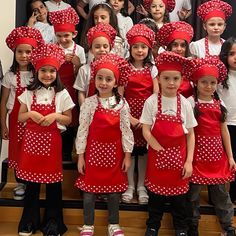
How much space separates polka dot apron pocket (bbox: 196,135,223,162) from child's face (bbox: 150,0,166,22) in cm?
117

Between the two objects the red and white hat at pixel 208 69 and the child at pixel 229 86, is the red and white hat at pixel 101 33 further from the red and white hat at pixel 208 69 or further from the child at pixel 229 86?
the child at pixel 229 86

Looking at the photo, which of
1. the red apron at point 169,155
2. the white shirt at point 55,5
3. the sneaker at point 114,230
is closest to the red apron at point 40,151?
the sneaker at point 114,230

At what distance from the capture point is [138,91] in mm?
2627

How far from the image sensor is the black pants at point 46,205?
250 centimetres

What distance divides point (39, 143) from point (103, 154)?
0.33 meters

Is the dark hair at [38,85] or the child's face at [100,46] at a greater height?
the child's face at [100,46]

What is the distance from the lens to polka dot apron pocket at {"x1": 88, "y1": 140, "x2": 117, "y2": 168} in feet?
7.80

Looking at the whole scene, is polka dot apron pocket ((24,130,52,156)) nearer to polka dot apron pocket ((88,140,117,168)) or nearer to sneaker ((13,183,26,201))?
polka dot apron pocket ((88,140,117,168))

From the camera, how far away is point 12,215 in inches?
105

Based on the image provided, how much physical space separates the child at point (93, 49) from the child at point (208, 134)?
0.54 metres

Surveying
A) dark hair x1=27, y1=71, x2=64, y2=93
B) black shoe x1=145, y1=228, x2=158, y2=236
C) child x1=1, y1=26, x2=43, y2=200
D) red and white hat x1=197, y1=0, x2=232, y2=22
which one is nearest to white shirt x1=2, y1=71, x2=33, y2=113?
child x1=1, y1=26, x2=43, y2=200

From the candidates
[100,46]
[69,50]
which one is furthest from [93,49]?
[69,50]

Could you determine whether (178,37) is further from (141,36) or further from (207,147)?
(207,147)

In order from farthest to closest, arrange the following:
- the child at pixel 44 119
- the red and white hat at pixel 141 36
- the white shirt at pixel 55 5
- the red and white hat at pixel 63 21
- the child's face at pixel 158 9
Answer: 1. the white shirt at pixel 55 5
2. the child's face at pixel 158 9
3. the red and white hat at pixel 63 21
4. the red and white hat at pixel 141 36
5. the child at pixel 44 119
